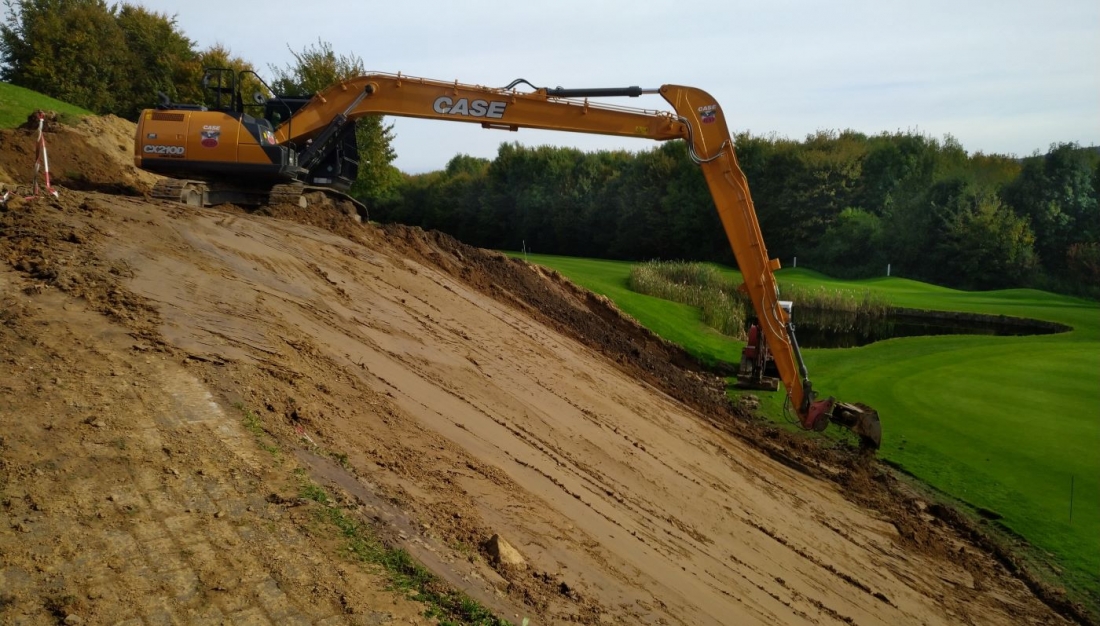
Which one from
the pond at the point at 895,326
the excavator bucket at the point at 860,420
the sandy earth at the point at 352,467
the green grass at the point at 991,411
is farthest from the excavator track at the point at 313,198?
the pond at the point at 895,326

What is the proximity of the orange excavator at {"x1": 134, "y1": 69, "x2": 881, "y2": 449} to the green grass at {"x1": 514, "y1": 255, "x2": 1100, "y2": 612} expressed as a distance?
161 cm

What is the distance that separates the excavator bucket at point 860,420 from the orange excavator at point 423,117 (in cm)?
2

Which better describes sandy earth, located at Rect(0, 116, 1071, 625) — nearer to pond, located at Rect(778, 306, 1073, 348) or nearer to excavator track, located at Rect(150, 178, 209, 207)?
excavator track, located at Rect(150, 178, 209, 207)

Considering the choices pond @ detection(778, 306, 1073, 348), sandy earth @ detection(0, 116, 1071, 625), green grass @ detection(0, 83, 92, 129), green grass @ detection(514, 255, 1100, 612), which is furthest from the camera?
pond @ detection(778, 306, 1073, 348)

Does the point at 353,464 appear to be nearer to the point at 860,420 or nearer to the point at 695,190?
the point at 860,420

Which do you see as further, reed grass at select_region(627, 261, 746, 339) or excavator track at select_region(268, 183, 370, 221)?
reed grass at select_region(627, 261, 746, 339)

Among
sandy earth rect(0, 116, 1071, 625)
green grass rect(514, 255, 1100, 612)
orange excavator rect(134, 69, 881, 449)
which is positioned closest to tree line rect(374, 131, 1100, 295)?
green grass rect(514, 255, 1100, 612)

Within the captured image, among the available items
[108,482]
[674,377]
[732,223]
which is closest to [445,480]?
[108,482]

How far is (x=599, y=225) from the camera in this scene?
6066cm

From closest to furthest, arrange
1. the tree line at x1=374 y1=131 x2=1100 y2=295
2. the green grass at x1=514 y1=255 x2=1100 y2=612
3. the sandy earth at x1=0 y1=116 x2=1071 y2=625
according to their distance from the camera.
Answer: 1. the sandy earth at x1=0 y1=116 x2=1071 y2=625
2. the green grass at x1=514 y1=255 x2=1100 y2=612
3. the tree line at x1=374 y1=131 x2=1100 y2=295

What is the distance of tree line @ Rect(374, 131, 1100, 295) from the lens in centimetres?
4584

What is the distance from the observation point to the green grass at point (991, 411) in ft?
35.3

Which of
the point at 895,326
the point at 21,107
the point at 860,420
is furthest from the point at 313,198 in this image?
the point at 895,326

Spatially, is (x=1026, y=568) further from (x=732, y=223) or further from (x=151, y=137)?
(x=151, y=137)
